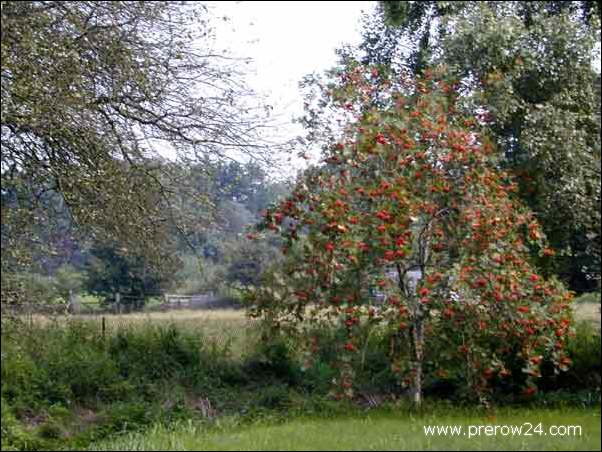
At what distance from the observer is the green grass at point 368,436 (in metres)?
7.13

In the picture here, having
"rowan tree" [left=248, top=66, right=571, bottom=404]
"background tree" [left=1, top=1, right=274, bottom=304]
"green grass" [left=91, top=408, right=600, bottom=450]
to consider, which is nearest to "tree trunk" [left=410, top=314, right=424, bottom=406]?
"rowan tree" [left=248, top=66, right=571, bottom=404]

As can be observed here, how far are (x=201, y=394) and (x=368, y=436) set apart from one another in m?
5.11

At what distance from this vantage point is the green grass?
Answer: 7133mm

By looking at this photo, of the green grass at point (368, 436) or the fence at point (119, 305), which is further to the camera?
the fence at point (119, 305)

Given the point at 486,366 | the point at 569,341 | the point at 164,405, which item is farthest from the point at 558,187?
the point at 164,405

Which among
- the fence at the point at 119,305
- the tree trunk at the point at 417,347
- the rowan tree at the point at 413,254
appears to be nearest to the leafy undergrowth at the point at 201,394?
the fence at the point at 119,305

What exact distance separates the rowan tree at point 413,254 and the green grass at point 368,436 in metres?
0.56

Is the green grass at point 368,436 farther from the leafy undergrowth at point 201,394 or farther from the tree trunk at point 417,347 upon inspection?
the tree trunk at point 417,347

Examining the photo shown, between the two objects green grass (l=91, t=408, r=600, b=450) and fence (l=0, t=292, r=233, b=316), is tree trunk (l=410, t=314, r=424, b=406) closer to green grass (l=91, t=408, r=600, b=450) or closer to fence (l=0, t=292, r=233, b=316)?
green grass (l=91, t=408, r=600, b=450)

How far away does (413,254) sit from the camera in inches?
393

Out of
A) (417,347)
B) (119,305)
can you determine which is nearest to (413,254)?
(417,347)

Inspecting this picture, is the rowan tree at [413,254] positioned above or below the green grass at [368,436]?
above

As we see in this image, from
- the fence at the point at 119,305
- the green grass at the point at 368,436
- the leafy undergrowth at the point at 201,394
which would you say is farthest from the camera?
the fence at the point at 119,305

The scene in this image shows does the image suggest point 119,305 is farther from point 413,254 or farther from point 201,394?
point 413,254
